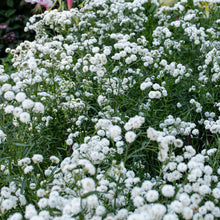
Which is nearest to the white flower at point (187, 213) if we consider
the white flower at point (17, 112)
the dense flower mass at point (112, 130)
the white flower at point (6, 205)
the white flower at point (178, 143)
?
the dense flower mass at point (112, 130)

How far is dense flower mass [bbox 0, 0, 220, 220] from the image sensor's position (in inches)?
61.5

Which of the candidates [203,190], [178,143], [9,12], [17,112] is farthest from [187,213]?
→ [9,12]

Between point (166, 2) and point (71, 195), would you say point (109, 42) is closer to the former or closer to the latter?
point (166, 2)

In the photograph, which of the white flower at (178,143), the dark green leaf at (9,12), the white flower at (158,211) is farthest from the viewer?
the dark green leaf at (9,12)

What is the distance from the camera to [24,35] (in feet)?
17.5

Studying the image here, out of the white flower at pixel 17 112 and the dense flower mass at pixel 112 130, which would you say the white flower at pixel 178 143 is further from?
the white flower at pixel 17 112

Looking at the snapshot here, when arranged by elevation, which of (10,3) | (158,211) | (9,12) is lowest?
(9,12)

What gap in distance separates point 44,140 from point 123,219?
1115 millimetres

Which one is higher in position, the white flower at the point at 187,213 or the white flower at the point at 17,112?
the white flower at the point at 17,112

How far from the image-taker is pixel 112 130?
1630 mm

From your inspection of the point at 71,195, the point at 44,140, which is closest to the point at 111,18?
the point at 44,140

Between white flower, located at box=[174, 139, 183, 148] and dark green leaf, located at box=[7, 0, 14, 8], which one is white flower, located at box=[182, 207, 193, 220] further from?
dark green leaf, located at box=[7, 0, 14, 8]

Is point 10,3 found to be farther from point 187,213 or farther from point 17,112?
point 187,213

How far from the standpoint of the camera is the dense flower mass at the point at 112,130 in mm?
1562
